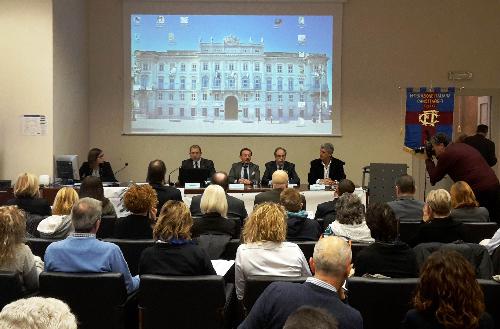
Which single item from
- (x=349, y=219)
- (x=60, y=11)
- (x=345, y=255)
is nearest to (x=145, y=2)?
(x=60, y=11)

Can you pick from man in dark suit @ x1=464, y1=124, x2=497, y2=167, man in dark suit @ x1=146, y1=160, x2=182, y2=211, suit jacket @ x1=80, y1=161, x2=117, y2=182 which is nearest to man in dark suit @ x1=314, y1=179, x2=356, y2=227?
man in dark suit @ x1=146, y1=160, x2=182, y2=211

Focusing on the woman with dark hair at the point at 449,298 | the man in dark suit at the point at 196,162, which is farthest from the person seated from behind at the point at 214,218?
the man in dark suit at the point at 196,162

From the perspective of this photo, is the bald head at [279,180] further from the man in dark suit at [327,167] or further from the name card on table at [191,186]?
the man in dark suit at [327,167]

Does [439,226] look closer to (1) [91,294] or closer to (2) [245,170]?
(1) [91,294]

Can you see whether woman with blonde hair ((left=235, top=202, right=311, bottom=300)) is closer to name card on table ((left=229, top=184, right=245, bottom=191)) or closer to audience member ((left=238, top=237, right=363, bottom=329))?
audience member ((left=238, top=237, right=363, bottom=329))

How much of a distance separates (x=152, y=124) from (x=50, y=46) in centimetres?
227

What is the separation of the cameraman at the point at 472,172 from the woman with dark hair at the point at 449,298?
4804mm

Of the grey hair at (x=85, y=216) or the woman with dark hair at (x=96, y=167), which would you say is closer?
the grey hair at (x=85, y=216)

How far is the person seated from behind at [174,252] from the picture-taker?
3592mm

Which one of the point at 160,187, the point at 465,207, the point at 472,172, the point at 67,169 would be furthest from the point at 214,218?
the point at 67,169

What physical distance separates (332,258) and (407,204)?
10.2ft

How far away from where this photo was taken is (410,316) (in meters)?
2.61

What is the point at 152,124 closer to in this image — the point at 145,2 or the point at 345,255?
the point at 145,2

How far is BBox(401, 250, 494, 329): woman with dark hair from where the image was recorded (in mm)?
2521
